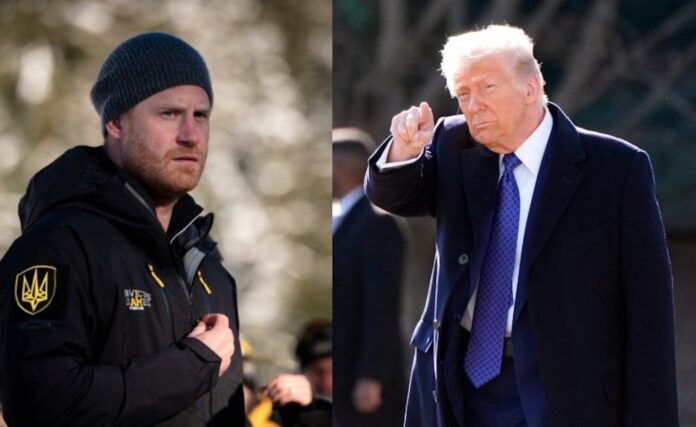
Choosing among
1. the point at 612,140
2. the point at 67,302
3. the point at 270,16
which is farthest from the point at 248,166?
the point at 67,302

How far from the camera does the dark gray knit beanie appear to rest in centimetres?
268

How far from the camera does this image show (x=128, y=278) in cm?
250

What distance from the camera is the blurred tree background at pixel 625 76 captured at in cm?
360

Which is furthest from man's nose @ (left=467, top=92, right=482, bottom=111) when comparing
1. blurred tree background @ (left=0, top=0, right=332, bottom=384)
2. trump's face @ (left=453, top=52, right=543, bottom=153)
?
blurred tree background @ (left=0, top=0, right=332, bottom=384)

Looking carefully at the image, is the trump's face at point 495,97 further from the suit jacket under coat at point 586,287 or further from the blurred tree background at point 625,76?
the blurred tree background at point 625,76

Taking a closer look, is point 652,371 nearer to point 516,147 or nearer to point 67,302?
point 516,147

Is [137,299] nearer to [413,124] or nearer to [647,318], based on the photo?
[413,124]

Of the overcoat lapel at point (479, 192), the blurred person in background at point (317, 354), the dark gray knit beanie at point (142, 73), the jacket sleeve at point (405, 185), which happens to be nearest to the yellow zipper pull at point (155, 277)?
the dark gray knit beanie at point (142, 73)

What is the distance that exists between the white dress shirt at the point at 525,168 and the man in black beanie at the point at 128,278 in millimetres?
488

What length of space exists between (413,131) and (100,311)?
2.69 feet

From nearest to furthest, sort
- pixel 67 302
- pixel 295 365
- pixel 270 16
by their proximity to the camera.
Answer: pixel 67 302 < pixel 295 365 < pixel 270 16

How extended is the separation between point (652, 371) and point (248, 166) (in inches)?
88.1

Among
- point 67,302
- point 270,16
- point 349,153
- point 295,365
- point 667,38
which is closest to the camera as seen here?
point 67,302

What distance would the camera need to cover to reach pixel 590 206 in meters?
2.85
